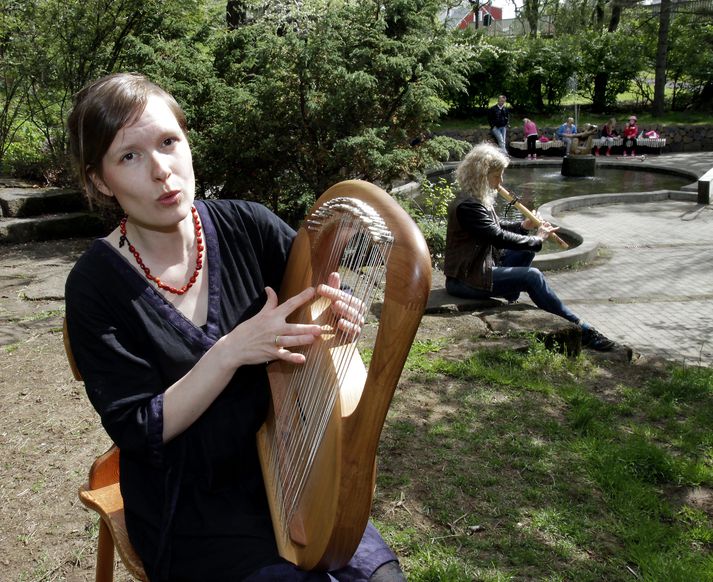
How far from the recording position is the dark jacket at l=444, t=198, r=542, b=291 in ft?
18.1

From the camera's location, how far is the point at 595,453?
Answer: 10.8ft

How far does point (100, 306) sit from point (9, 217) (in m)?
7.49

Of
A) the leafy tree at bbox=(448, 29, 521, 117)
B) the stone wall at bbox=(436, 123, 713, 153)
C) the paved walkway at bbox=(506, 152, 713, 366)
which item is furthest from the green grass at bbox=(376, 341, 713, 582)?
the leafy tree at bbox=(448, 29, 521, 117)

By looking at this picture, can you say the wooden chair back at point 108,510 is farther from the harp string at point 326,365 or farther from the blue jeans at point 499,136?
the blue jeans at point 499,136

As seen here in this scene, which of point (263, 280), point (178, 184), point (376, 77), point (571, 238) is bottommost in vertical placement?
point (571, 238)

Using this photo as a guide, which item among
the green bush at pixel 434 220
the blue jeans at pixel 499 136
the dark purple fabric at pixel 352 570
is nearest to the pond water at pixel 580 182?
the blue jeans at pixel 499 136

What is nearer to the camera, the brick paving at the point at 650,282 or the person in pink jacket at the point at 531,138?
the brick paving at the point at 650,282

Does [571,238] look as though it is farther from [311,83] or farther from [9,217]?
[9,217]

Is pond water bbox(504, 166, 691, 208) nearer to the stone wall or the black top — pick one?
the stone wall

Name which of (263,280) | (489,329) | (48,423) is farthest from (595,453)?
(48,423)

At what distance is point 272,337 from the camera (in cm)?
149

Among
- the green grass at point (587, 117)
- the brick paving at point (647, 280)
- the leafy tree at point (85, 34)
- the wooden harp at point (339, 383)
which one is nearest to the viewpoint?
the wooden harp at point (339, 383)

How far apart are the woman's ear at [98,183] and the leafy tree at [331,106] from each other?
5331 millimetres

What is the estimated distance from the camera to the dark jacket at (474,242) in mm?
5512
